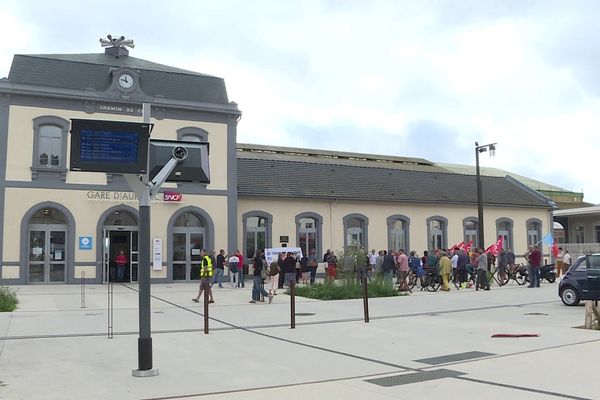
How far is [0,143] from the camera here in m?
23.9

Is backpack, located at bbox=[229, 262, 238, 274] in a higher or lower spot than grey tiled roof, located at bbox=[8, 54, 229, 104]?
lower

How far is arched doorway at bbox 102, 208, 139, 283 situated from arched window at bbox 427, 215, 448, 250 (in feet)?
57.0

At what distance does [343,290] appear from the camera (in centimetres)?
1912

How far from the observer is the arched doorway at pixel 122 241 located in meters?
25.5

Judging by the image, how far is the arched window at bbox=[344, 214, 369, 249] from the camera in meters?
32.0

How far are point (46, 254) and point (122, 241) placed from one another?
3155mm

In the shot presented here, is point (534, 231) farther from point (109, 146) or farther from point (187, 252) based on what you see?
point (109, 146)

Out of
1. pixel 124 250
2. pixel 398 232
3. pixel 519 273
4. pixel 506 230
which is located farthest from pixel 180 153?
pixel 506 230

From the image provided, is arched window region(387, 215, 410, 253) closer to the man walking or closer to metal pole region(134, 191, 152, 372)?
the man walking

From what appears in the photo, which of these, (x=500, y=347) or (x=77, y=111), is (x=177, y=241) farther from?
(x=500, y=347)

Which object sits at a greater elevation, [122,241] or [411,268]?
[122,241]

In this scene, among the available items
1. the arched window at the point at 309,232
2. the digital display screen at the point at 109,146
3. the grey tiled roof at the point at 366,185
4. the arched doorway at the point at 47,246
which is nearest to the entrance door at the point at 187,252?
the grey tiled roof at the point at 366,185

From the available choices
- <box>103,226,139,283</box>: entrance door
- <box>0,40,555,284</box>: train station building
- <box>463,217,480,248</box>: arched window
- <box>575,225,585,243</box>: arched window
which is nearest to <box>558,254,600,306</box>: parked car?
<box>0,40,555,284</box>: train station building

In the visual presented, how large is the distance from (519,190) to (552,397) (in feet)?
119
